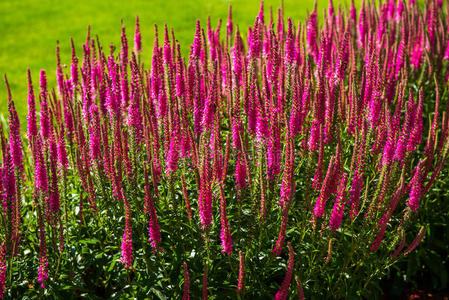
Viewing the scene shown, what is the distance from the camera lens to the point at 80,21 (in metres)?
11.2

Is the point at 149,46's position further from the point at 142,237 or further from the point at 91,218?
the point at 142,237

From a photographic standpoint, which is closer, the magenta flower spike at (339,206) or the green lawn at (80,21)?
the magenta flower spike at (339,206)

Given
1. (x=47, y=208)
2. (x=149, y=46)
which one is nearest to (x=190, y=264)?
(x=47, y=208)

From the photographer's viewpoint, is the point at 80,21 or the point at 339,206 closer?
the point at 339,206

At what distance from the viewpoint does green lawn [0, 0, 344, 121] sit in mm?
9406

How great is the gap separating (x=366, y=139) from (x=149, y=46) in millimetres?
7526

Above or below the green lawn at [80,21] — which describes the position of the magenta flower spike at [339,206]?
Answer: above

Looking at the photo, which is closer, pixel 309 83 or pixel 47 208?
pixel 47 208

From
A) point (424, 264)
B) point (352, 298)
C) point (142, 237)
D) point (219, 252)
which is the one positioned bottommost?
point (424, 264)

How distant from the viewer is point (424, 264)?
4.20 m

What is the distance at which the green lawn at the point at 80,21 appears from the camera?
30.9 feet

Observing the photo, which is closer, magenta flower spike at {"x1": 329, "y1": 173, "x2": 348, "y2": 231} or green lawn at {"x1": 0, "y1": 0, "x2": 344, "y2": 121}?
magenta flower spike at {"x1": 329, "y1": 173, "x2": 348, "y2": 231}

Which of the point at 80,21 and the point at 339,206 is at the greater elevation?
the point at 339,206

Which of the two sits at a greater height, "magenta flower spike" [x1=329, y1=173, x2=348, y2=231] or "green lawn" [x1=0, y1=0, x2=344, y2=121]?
"magenta flower spike" [x1=329, y1=173, x2=348, y2=231]
